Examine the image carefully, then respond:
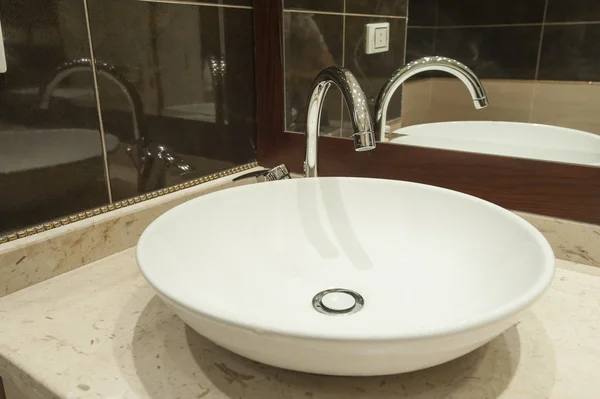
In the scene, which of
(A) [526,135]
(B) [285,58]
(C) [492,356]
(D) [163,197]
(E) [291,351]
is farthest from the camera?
(B) [285,58]

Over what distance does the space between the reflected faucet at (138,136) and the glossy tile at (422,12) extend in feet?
1.81

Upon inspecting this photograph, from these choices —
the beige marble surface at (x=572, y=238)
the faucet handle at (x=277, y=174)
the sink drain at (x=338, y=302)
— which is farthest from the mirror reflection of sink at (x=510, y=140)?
the sink drain at (x=338, y=302)

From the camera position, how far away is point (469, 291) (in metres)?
0.67

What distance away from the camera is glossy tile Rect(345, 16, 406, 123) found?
101 centimetres

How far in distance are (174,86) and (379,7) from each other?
476 mm

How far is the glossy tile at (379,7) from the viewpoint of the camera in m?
1.01

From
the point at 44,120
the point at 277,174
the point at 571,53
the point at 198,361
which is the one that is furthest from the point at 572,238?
the point at 44,120

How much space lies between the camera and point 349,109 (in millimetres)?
717

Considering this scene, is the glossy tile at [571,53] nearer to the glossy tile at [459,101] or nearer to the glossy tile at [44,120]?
the glossy tile at [459,101]

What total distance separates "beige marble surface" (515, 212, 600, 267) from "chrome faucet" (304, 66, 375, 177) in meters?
0.38

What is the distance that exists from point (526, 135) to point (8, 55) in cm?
85

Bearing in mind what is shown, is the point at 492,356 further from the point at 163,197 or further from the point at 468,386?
the point at 163,197

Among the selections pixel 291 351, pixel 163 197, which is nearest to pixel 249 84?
pixel 163 197

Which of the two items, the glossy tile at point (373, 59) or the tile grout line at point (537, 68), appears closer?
the tile grout line at point (537, 68)
